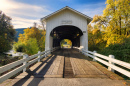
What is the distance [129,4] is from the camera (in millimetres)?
14039

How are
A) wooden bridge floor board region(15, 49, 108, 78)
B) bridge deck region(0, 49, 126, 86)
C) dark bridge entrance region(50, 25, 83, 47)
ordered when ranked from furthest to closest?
dark bridge entrance region(50, 25, 83, 47), wooden bridge floor board region(15, 49, 108, 78), bridge deck region(0, 49, 126, 86)

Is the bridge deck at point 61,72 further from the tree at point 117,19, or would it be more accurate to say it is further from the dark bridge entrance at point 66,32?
the tree at point 117,19

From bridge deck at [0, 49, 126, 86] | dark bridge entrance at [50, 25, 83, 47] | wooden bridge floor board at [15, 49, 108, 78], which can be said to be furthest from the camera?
dark bridge entrance at [50, 25, 83, 47]

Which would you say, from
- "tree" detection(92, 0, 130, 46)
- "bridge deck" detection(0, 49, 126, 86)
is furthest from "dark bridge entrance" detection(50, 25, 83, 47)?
"bridge deck" detection(0, 49, 126, 86)

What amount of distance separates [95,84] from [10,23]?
104 feet

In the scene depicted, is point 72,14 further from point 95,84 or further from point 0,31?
point 0,31

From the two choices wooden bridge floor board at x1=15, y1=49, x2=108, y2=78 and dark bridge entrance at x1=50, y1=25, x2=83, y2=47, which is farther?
dark bridge entrance at x1=50, y1=25, x2=83, y2=47

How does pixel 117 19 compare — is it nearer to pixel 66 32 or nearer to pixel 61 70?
pixel 66 32

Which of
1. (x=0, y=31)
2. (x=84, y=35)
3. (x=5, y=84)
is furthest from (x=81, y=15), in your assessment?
(x=0, y=31)

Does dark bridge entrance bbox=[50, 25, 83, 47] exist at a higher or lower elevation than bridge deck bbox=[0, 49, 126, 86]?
higher

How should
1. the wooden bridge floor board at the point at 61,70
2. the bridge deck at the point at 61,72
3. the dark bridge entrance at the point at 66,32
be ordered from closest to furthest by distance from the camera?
the bridge deck at the point at 61,72, the wooden bridge floor board at the point at 61,70, the dark bridge entrance at the point at 66,32

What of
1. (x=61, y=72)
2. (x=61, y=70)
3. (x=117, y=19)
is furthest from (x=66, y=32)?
(x=61, y=72)

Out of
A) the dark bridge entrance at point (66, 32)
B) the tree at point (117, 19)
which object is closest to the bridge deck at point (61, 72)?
the dark bridge entrance at point (66, 32)

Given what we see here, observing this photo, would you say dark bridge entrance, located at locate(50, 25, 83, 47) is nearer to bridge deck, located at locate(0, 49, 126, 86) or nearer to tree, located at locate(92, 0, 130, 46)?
tree, located at locate(92, 0, 130, 46)
